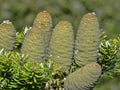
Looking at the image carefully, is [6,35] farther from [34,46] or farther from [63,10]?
[63,10]

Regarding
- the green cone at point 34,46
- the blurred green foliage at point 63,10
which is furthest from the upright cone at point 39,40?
the blurred green foliage at point 63,10

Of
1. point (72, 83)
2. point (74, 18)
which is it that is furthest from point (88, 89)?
point (74, 18)

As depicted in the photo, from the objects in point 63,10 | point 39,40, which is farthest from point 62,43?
point 63,10

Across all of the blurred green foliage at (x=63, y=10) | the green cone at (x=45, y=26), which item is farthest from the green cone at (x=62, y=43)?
the blurred green foliage at (x=63, y=10)

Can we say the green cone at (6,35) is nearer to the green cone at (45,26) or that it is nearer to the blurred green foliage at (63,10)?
the green cone at (45,26)

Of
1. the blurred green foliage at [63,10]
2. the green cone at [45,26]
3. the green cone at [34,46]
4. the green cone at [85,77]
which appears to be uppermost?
the blurred green foliage at [63,10]

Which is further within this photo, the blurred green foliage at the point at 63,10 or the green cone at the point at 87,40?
the blurred green foliage at the point at 63,10

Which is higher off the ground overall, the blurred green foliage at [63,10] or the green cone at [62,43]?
the blurred green foliage at [63,10]
